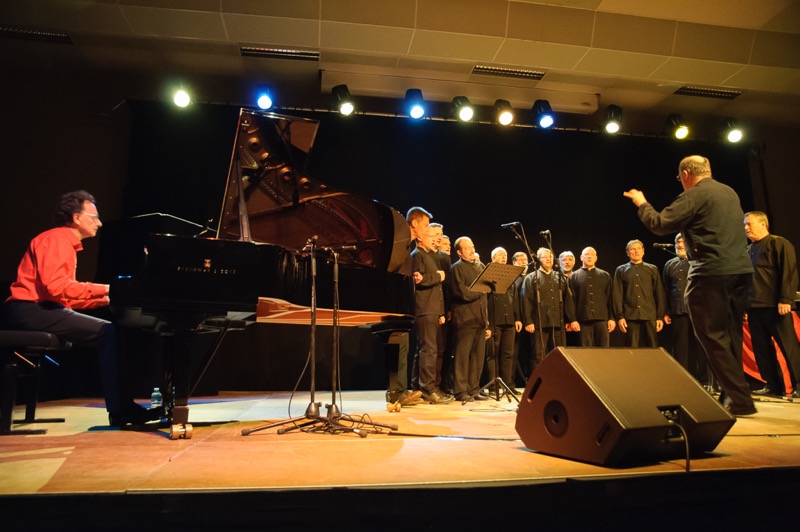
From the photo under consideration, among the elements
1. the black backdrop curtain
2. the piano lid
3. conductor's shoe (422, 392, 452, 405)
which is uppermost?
the black backdrop curtain

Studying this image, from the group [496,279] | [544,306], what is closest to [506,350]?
[544,306]

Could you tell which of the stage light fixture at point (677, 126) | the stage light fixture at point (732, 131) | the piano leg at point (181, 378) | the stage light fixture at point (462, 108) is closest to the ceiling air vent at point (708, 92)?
the stage light fixture at point (677, 126)

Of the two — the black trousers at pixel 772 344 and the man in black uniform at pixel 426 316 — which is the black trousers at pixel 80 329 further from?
the black trousers at pixel 772 344

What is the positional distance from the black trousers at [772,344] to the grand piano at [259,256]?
161 inches

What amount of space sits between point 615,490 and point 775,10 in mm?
7333

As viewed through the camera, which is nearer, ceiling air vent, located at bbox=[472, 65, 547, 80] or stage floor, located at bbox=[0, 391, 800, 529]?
stage floor, located at bbox=[0, 391, 800, 529]

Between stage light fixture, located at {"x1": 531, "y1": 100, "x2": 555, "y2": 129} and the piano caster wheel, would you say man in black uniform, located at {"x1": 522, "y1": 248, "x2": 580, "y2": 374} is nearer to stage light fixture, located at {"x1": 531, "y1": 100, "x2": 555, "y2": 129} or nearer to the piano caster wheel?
stage light fixture, located at {"x1": 531, "y1": 100, "x2": 555, "y2": 129}

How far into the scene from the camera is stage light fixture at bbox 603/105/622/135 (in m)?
8.66

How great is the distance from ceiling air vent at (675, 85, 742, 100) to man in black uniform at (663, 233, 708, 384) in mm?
2532

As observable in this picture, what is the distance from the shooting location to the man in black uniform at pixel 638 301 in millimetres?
7633

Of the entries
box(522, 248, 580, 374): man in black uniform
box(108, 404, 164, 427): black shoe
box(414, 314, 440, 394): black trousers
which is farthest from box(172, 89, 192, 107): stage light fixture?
box(522, 248, 580, 374): man in black uniform

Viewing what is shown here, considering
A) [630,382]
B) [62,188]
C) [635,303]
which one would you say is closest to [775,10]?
[635,303]

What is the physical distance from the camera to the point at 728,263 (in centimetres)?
393

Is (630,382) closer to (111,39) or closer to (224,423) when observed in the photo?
(224,423)
